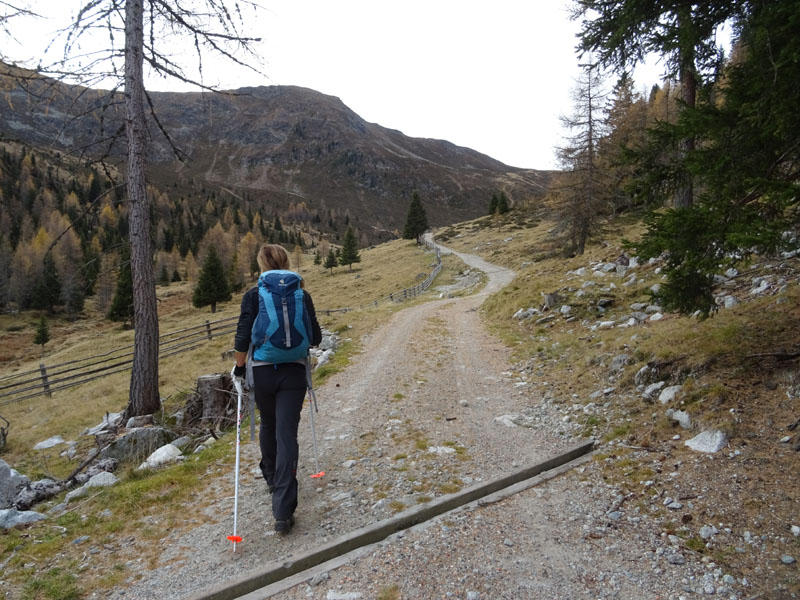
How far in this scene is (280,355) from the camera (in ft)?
12.9

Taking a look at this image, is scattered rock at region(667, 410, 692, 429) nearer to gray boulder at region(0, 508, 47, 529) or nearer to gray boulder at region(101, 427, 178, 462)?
gray boulder at region(0, 508, 47, 529)

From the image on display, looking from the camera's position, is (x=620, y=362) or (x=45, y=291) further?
(x=45, y=291)

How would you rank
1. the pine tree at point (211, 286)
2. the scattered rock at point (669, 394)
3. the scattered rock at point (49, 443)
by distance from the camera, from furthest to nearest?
the pine tree at point (211, 286) → the scattered rock at point (49, 443) → the scattered rock at point (669, 394)

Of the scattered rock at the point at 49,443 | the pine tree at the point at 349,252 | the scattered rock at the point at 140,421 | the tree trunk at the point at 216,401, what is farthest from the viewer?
the pine tree at the point at 349,252

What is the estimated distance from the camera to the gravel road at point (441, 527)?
9.84 ft

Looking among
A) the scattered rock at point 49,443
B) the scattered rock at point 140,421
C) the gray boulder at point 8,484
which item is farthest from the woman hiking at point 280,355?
the scattered rock at point 49,443

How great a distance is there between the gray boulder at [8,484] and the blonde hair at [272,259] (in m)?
4.10

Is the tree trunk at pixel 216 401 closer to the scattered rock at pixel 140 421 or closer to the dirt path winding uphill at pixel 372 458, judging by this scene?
the scattered rock at pixel 140 421

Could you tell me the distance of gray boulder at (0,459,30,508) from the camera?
494cm

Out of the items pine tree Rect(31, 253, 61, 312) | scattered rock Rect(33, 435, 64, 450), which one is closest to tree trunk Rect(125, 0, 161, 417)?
scattered rock Rect(33, 435, 64, 450)

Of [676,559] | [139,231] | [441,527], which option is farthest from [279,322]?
[139,231]

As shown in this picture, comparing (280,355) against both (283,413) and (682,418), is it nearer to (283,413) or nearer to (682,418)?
(283,413)

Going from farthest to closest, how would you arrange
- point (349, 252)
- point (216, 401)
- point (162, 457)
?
point (349, 252)
point (216, 401)
point (162, 457)

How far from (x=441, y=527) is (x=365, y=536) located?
0.69 meters
